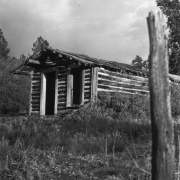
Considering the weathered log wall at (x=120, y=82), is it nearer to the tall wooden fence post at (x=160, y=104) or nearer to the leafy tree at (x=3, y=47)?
the tall wooden fence post at (x=160, y=104)

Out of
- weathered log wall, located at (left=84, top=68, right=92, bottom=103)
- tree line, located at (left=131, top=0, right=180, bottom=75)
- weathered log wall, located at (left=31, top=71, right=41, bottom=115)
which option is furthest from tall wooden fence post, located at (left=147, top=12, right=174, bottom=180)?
tree line, located at (left=131, top=0, right=180, bottom=75)

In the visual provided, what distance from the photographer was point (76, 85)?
701 inches

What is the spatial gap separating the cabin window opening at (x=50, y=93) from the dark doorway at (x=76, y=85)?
167 centimetres

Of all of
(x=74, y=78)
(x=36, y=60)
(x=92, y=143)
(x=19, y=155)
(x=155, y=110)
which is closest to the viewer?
(x=155, y=110)

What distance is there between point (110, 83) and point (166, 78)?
1405 centimetres

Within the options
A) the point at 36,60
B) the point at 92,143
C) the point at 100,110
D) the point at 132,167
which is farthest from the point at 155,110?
the point at 36,60

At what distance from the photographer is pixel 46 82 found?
1952cm

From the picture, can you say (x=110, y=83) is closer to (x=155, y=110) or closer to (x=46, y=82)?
(x=46, y=82)

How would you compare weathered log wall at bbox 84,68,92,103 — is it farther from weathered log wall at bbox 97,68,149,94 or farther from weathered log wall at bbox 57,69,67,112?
weathered log wall at bbox 57,69,67,112

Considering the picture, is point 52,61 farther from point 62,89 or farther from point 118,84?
point 118,84

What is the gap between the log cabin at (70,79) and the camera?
1677cm

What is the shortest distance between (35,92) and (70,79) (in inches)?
130

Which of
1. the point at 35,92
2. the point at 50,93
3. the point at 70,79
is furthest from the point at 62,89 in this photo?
the point at 35,92

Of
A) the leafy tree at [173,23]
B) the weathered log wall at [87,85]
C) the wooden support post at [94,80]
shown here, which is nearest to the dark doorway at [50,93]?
the weathered log wall at [87,85]
